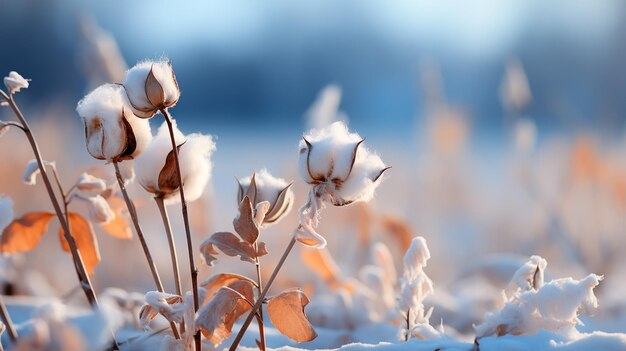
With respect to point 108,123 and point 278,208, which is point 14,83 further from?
point 278,208

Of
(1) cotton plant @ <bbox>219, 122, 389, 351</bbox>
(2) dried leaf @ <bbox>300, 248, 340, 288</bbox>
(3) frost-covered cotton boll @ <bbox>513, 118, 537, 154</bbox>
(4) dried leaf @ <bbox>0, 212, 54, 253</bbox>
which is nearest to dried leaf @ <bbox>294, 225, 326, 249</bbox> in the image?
(1) cotton plant @ <bbox>219, 122, 389, 351</bbox>

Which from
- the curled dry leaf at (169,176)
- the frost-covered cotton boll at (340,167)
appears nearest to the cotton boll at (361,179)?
the frost-covered cotton boll at (340,167)

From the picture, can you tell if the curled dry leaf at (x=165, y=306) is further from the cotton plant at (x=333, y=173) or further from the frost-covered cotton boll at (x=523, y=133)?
the frost-covered cotton boll at (x=523, y=133)

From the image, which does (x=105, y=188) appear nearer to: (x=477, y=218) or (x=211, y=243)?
(x=211, y=243)

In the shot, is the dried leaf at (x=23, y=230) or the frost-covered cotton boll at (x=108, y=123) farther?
the dried leaf at (x=23, y=230)

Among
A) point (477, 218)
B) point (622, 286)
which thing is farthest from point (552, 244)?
point (477, 218)

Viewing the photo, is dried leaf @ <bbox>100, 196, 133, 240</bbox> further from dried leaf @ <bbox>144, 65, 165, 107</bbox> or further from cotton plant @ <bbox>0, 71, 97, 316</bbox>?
dried leaf @ <bbox>144, 65, 165, 107</bbox>

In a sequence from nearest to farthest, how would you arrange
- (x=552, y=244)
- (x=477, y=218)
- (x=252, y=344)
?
(x=252, y=344) → (x=552, y=244) → (x=477, y=218)
